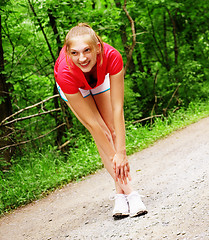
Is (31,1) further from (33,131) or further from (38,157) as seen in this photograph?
(38,157)

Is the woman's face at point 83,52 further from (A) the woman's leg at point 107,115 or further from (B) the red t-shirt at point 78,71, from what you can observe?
(A) the woman's leg at point 107,115

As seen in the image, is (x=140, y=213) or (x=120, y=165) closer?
(x=120, y=165)

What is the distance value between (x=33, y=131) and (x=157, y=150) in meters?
3.08

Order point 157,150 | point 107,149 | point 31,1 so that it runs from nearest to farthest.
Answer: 1. point 107,149
2. point 157,150
3. point 31,1

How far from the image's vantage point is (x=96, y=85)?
3.07 meters

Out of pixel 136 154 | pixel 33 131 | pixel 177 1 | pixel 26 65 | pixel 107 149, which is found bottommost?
pixel 136 154

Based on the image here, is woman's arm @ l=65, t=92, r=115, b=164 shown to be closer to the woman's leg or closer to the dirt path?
the woman's leg

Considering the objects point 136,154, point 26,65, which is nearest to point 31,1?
point 26,65

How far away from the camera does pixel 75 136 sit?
7.51 meters

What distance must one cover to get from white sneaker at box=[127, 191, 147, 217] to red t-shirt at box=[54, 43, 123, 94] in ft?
3.83

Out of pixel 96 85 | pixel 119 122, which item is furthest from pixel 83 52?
pixel 119 122

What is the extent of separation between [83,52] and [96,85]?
1.48 feet

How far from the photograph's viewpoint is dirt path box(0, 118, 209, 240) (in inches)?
105

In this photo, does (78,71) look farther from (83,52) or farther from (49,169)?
(49,169)
